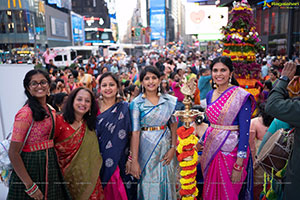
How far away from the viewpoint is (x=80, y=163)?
2303 millimetres

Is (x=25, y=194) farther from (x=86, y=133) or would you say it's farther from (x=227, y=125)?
(x=227, y=125)

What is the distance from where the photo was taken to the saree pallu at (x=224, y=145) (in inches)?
89.7

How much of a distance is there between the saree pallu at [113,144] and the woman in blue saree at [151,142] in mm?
98

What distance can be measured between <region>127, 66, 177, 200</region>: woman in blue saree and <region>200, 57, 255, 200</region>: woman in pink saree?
414mm

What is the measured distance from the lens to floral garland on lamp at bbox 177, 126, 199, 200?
2.15 m

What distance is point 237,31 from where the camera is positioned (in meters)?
5.45

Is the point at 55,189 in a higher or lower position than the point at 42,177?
lower

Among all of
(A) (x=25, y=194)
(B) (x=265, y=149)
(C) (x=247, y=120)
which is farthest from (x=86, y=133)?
(B) (x=265, y=149)

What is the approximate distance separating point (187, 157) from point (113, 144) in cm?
77

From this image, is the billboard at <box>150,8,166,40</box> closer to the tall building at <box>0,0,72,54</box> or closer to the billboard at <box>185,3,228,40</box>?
the tall building at <box>0,0,72,54</box>

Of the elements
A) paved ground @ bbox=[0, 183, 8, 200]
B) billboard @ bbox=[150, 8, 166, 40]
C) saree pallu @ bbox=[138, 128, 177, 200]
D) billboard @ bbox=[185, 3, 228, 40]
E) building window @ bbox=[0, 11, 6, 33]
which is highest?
billboard @ bbox=[150, 8, 166, 40]

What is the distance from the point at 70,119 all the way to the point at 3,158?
0.62 metres

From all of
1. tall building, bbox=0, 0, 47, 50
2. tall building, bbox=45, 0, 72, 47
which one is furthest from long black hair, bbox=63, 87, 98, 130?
tall building, bbox=45, 0, 72, 47

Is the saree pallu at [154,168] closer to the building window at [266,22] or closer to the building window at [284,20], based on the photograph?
the building window at [284,20]
